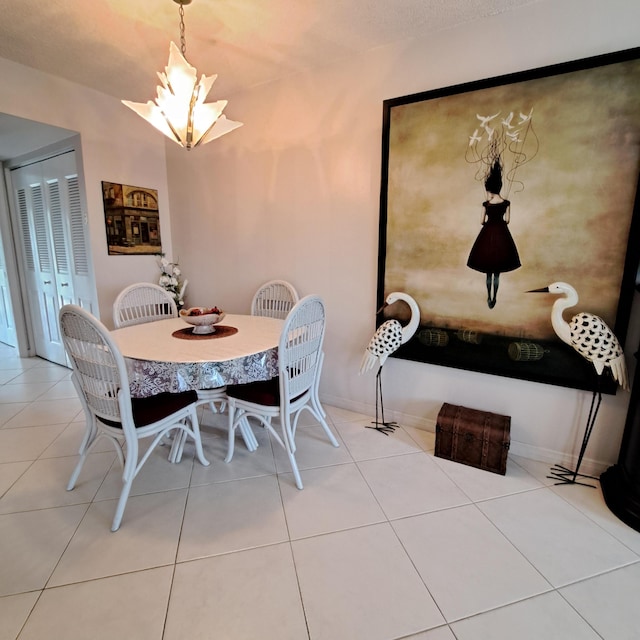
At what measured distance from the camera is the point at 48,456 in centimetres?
207

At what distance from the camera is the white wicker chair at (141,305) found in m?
2.42

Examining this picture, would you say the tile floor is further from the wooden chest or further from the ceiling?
the ceiling

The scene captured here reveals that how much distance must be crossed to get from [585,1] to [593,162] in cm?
77

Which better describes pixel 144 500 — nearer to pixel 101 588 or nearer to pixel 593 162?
pixel 101 588

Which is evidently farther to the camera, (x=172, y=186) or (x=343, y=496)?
(x=172, y=186)

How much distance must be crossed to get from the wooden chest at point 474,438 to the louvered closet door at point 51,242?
3.17 meters

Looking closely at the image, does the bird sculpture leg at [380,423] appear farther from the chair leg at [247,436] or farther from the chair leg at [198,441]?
the chair leg at [198,441]

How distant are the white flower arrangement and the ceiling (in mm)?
1514

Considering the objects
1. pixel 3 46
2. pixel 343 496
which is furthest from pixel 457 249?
pixel 3 46

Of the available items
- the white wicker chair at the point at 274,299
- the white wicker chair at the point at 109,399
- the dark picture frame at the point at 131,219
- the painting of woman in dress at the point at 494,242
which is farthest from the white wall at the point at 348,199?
the white wicker chair at the point at 109,399

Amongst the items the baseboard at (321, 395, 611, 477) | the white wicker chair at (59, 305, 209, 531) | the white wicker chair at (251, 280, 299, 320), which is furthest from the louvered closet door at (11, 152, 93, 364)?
the baseboard at (321, 395, 611, 477)

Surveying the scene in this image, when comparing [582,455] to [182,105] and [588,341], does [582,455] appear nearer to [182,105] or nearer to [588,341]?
[588,341]

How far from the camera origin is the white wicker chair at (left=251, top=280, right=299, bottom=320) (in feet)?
8.96

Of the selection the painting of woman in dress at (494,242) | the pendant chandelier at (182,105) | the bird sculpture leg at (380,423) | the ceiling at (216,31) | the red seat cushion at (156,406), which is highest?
the ceiling at (216,31)
